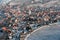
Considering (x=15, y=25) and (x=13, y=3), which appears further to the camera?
(x=13, y=3)

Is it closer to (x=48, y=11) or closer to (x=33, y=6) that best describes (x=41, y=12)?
(x=48, y=11)

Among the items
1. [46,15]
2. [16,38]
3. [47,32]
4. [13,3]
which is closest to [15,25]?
[16,38]

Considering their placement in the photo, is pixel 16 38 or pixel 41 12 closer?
pixel 16 38

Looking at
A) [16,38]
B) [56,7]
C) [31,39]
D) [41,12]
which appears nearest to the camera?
[31,39]

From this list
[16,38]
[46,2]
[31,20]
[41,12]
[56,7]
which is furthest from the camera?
[46,2]

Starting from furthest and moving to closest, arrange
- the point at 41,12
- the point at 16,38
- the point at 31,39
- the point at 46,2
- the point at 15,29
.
Result: 1. the point at 46,2
2. the point at 41,12
3. the point at 15,29
4. the point at 16,38
5. the point at 31,39

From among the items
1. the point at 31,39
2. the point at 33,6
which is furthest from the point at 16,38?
→ the point at 33,6

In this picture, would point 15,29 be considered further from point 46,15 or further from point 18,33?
point 46,15

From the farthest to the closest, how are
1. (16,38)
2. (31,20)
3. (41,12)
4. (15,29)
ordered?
(41,12) → (31,20) → (15,29) → (16,38)

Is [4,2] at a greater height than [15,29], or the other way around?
[4,2]
